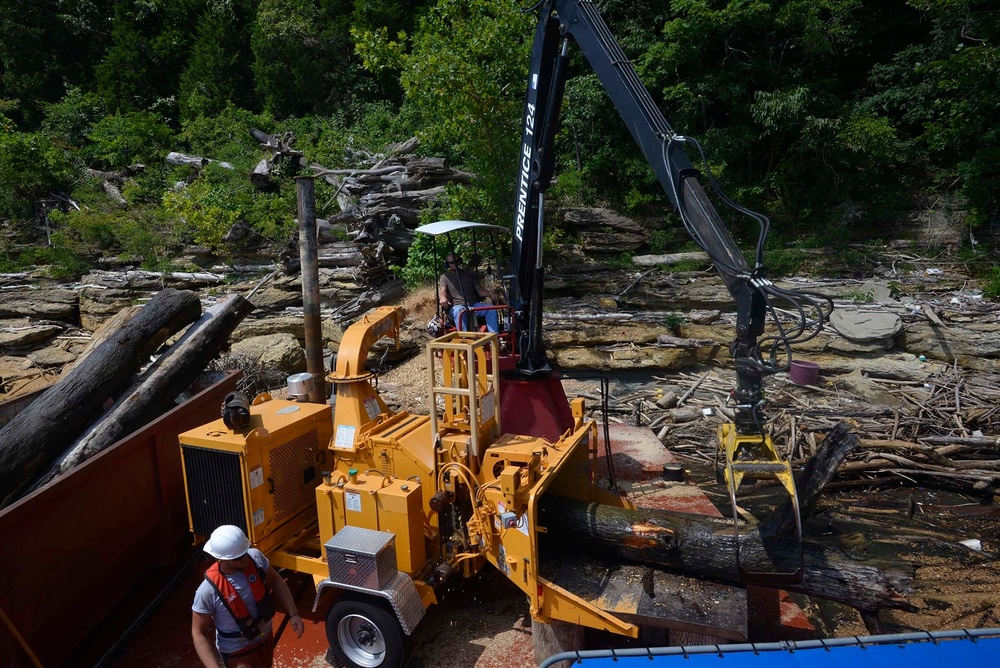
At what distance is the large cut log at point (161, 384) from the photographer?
19.3ft

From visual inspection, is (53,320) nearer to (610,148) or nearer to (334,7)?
(610,148)

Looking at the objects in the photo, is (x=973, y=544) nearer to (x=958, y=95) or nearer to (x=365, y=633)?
(x=365, y=633)

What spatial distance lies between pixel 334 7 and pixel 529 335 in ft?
82.6

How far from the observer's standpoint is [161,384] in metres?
6.85

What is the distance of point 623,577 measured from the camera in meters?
4.57

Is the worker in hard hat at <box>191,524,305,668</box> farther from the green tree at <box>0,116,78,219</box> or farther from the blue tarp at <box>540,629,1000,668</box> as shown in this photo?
the green tree at <box>0,116,78,219</box>

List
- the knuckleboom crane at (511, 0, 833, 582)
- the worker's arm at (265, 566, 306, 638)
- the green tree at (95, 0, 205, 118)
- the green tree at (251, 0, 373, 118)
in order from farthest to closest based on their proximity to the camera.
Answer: the green tree at (95, 0, 205, 118) → the green tree at (251, 0, 373, 118) → the knuckleboom crane at (511, 0, 833, 582) → the worker's arm at (265, 566, 306, 638)

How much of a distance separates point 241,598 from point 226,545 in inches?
14.2

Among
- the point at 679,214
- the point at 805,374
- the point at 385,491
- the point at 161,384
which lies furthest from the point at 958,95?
the point at 161,384

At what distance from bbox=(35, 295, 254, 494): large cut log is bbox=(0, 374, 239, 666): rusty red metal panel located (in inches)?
28.7

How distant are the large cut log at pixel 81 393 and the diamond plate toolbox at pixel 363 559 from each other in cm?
326

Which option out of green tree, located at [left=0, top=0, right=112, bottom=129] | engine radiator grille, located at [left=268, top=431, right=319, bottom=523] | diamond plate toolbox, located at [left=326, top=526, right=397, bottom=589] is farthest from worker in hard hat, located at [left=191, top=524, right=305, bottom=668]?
green tree, located at [left=0, top=0, right=112, bottom=129]

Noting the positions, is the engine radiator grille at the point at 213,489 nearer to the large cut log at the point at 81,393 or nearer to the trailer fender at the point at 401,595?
the trailer fender at the point at 401,595

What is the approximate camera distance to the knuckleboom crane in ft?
13.4
